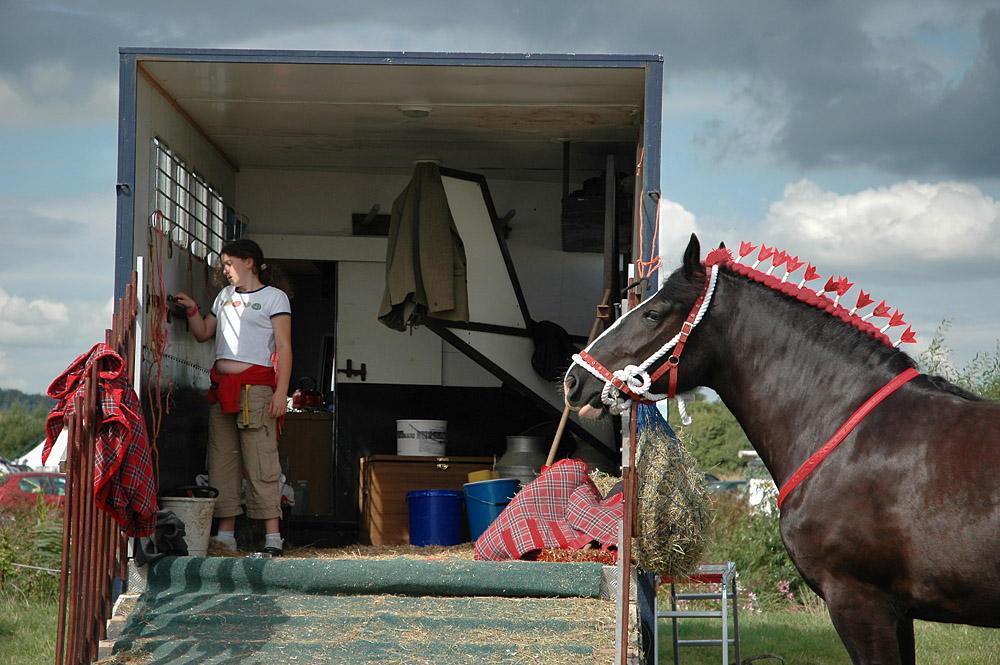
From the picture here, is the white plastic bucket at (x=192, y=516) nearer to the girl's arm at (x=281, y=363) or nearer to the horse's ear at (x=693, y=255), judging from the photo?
the girl's arm at (x=281, y=363)

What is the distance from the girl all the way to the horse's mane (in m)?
2.47

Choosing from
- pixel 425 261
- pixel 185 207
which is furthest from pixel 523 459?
pixel 185 207

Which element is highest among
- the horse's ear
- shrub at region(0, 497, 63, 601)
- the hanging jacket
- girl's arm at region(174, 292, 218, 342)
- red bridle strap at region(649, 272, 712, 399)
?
the hanging jacket

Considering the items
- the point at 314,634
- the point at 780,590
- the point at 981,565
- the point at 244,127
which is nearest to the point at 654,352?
the point at 981,565

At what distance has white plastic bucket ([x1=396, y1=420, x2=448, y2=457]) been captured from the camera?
6469 mm

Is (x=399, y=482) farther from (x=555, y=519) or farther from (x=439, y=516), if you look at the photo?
(x=555, y=519)

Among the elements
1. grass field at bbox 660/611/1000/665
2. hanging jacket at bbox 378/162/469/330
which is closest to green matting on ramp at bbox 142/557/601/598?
hanging jacket at bbox 378/162/469/330

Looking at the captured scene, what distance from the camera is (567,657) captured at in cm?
361

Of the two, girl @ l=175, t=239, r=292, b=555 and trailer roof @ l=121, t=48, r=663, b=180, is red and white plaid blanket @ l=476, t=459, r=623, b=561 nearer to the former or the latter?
girl @ l=175, t=239, r=292, b=555

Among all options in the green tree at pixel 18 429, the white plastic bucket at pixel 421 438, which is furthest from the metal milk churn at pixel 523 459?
the green tree at pixel 18 429

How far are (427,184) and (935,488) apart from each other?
400cm

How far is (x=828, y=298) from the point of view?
321 cm

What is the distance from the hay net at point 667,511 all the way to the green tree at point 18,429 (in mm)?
35021

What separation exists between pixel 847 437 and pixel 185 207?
13.3 feet
